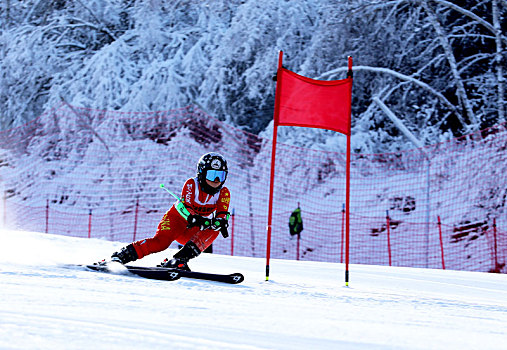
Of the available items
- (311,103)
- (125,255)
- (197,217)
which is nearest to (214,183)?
(197,217)

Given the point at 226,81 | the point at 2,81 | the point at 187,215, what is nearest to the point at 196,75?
the point at 226,81

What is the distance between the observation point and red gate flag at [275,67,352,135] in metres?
5.21

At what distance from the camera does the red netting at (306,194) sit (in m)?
12.1

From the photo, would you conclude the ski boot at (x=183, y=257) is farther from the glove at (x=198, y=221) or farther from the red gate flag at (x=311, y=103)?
the red gate flag at (x=311, y=103)

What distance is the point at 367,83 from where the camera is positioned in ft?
53.3

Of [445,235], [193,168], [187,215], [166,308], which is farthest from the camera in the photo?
[193,168]

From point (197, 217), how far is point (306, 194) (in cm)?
995

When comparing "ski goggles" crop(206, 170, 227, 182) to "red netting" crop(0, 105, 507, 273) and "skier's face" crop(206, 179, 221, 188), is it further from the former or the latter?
"red netting" crop(0, 105, 507, 273)

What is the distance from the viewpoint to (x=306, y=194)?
47.3 feet

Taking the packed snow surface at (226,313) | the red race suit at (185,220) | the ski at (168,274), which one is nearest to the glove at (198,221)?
the red race suit at (185,220)

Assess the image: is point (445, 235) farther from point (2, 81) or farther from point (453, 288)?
point (2, 81)

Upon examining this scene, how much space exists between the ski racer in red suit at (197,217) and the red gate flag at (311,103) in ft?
2.79

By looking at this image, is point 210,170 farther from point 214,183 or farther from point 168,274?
point 168,274

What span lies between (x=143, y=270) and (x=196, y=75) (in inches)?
522
